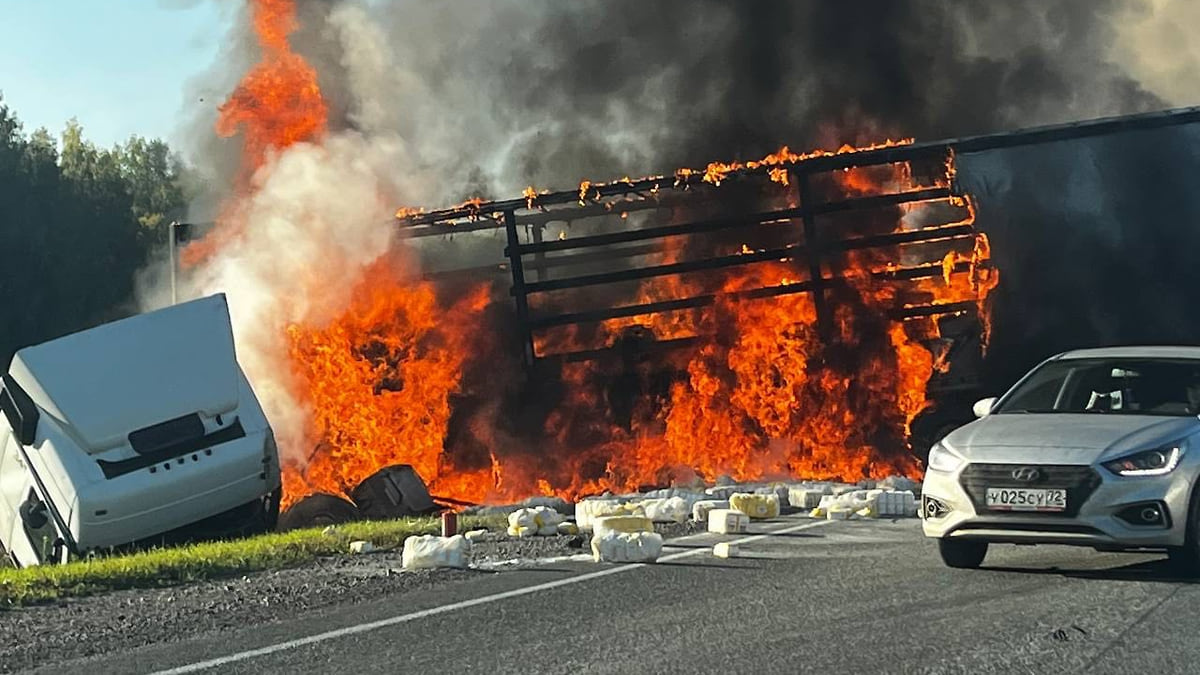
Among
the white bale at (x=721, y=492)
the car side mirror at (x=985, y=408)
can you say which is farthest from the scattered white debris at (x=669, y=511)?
the car side mirror at (x=985, y=408)

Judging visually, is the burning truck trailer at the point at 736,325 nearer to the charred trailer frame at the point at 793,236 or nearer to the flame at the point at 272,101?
the charred trailer frame at the point at 793,236

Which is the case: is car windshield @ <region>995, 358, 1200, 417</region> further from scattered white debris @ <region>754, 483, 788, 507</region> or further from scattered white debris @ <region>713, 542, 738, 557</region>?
scattered white debris @ <region>754, 483, 788, 507</region>

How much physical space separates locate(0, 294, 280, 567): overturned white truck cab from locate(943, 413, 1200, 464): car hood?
752cm

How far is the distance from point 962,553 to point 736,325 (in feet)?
33.6

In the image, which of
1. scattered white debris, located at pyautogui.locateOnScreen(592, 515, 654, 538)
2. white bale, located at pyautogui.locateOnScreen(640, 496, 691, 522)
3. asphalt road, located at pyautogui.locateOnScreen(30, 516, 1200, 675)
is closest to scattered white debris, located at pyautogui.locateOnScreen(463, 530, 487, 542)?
white bale, located at pyautogui.locateOnScreen(640, 496, 691, 522)

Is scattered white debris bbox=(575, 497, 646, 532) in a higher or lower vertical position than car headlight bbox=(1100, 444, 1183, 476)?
lower

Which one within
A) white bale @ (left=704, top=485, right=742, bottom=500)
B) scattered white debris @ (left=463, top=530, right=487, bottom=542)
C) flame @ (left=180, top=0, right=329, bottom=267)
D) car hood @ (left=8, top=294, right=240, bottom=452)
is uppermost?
flame @ (left=180, top=0, right=329, bottom=267)

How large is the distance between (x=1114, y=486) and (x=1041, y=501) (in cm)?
44

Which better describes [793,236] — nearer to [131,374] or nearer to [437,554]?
[131,374]

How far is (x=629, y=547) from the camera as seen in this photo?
34.9 ft

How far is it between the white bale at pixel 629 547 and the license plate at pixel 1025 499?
2479 millimetres

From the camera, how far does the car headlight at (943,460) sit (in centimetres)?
959

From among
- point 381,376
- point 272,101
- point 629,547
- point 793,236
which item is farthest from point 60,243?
point 629,547

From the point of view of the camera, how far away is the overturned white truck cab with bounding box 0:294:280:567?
13.5 metres
